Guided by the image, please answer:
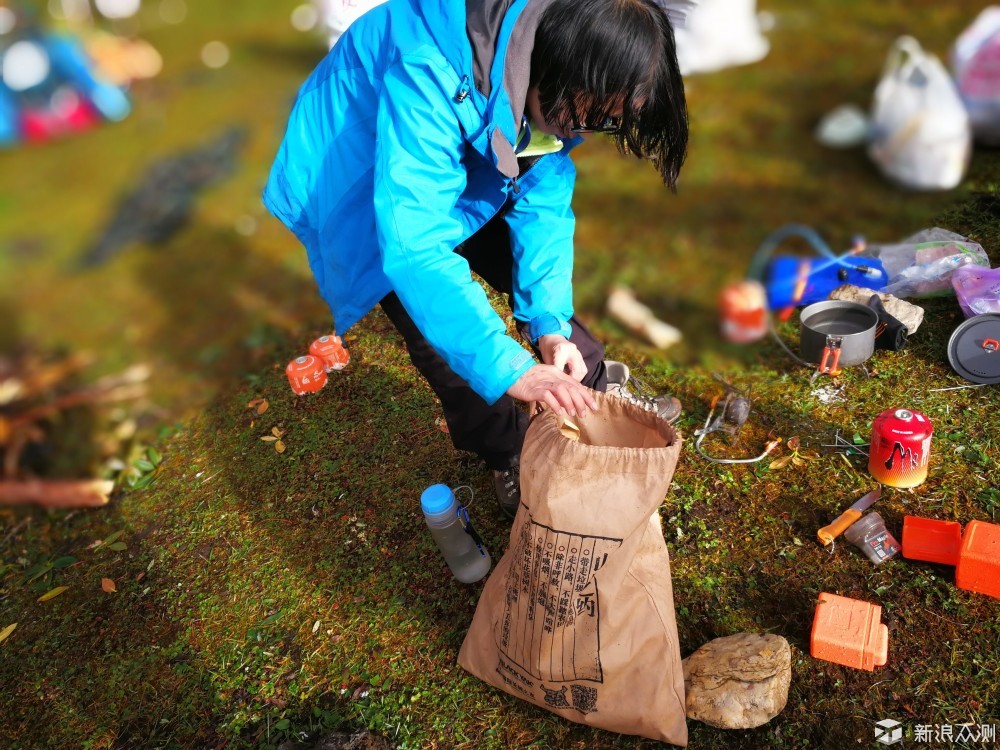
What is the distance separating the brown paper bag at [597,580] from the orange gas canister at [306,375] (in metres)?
1.58

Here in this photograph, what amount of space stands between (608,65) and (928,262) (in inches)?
81.3

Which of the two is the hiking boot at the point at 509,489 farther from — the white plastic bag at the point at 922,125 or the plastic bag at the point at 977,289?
the white plastic bag at the point at 922,125

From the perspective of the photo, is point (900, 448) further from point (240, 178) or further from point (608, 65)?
point (240, 178)

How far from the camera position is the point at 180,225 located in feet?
5.52

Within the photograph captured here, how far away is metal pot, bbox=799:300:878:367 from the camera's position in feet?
8.73

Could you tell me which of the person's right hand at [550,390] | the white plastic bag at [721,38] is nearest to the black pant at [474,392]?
the person's right hand at [550,390]

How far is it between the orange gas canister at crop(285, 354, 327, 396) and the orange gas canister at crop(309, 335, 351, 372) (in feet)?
0.10

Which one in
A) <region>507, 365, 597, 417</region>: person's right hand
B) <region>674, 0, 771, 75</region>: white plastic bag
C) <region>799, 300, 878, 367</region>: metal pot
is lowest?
<region>799, 300, 878, 367</region>: metal pot

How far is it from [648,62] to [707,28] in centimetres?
408

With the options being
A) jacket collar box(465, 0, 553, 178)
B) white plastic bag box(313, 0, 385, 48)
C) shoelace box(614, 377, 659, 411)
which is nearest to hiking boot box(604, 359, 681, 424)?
shoelace box(614, 377, 659, 411)

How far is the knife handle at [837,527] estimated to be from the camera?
2.20 metres

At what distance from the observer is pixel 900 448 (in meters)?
2.22

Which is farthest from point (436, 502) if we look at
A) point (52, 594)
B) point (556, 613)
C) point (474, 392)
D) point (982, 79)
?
point (982, 79)

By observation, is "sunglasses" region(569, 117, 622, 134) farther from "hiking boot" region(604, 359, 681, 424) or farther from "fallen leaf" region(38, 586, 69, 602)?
"fallen leaf" region(38, 586, 69, 602)
